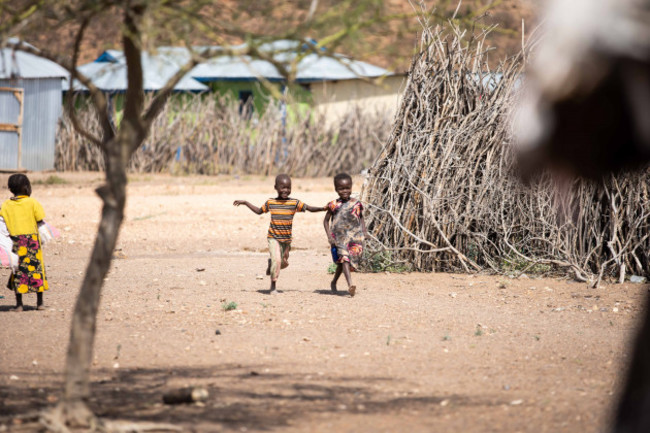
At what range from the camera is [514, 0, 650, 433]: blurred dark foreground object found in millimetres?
1965

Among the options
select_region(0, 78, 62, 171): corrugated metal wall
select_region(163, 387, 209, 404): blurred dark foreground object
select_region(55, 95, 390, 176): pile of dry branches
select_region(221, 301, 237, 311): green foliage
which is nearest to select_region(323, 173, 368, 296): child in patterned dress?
select_region(221, 301, 237, 311): green foliage

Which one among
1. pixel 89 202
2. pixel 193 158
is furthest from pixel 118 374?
pixel 193 158

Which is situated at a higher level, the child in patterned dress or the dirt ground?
the child in patterned dress

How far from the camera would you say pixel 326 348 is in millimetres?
5227

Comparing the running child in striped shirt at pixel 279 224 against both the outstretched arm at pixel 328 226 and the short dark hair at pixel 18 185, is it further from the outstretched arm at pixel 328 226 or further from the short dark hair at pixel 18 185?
the short dark hair at pixel 18 185

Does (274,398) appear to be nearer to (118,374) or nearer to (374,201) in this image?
(118,374)

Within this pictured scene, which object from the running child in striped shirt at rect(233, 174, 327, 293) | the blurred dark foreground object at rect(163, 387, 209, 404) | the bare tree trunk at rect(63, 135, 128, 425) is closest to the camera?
the bare tree trunk at rect(63, 135, 128, 425)

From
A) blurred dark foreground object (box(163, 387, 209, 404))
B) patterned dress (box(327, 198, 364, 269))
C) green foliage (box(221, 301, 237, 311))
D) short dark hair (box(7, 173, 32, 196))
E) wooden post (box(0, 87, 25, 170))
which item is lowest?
green foliage (box(221, 301, 237, 311))

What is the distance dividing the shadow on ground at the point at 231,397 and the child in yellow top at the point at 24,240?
6.70 ft

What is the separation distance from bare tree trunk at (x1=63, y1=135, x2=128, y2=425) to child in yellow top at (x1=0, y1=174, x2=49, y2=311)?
3202mm

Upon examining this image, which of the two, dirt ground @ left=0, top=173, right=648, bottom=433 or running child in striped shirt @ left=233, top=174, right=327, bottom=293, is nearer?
dirt ground @ left=0, top=173, right=648, bottom=433

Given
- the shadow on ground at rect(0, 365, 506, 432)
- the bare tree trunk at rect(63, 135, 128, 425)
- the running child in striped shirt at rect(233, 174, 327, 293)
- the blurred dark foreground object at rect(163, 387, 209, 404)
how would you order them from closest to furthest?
the bare tree trunk at rect(63, 135, 128, 425), the shadow on ground at rect(0, 365, 506, 432), the blurred dark foreground object at rect(163, 387, 209, 404), the running child in striped shirt at rect(233, 174, 327, 293)

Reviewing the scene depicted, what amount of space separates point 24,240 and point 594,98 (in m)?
5.52

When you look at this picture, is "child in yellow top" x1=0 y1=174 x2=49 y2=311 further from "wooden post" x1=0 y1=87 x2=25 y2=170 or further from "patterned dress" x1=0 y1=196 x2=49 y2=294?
"wooden post" x1=0 y1=87 x2=25 y2=170
